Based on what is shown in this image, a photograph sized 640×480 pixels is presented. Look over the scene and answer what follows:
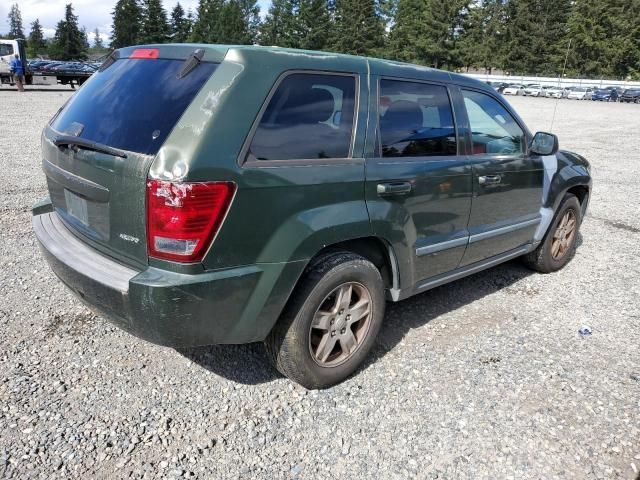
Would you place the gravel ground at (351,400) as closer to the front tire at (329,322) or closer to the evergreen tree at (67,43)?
the front tire at (329,322)

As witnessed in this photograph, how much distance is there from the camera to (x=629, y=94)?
45281 millimetres

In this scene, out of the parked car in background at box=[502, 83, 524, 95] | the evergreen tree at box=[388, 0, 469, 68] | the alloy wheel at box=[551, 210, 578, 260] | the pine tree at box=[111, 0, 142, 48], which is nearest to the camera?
the alloy wheel at box=[551, 210, 578, 260]

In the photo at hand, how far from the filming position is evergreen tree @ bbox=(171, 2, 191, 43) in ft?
288

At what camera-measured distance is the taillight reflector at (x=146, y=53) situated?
110 inches

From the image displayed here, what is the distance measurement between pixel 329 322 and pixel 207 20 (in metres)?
93.4

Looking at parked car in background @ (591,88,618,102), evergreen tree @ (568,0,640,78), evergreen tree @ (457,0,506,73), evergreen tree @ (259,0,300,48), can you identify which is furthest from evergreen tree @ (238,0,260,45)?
parked car in background @ (591,88,618,102)

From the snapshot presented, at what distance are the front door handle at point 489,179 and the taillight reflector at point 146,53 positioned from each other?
2277 millimetres

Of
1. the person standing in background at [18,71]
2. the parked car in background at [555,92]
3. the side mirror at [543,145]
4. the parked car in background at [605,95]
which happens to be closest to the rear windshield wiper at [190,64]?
the side mirror at [543,145]

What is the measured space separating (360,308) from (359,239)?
1.40 feet

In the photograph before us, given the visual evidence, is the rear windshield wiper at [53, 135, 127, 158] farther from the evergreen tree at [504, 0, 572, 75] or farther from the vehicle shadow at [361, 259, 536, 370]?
the evergreen tree at [504, 0, 572, 75]

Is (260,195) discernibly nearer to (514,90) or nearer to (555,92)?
(555,92)

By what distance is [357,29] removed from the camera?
270 feet

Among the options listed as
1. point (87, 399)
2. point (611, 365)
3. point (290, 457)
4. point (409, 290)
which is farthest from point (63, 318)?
point (611, 365)

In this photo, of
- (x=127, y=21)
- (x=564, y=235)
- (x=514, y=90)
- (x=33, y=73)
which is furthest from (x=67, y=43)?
(x=564, y=235)
